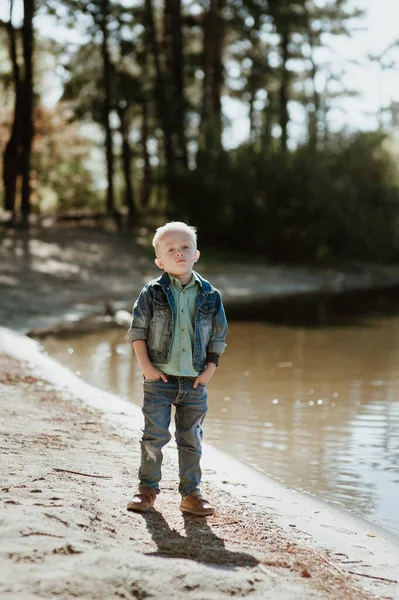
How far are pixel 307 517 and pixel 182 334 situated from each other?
61.6 inches

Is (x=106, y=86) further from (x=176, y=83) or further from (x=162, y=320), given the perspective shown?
(x=162, y=320)

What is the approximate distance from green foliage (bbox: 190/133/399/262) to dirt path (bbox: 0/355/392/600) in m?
25.2

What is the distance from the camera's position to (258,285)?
25422 mm

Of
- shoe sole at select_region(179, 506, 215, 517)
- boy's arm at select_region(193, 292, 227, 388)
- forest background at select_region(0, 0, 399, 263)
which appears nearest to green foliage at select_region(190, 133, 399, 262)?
forest background at select_region(0, 0, 399, 263)

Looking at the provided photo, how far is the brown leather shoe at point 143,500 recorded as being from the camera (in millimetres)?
4789

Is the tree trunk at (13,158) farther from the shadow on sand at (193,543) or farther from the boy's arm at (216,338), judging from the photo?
the shadow on sand at (193,543)

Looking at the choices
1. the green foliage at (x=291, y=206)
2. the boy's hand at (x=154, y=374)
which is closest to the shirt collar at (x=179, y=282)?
the boy's hand at (x=154, y=374)

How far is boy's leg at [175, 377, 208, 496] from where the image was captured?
4.89 metres

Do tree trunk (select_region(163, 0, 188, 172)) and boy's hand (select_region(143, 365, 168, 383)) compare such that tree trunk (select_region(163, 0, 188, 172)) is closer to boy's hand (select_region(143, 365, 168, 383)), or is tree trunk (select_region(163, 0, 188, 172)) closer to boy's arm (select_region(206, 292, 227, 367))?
boy's arm (select_region(206, 292, 227, 367))

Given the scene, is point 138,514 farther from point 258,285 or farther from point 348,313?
point 258,285

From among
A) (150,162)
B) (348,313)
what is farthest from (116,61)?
(348,313)

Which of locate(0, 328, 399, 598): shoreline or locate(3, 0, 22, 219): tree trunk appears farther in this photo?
locate(3, 0, 22, 219): tree trunk

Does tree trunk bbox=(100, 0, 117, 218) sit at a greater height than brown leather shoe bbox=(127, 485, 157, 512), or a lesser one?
greater

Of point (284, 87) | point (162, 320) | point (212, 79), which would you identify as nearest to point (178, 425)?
point (162, 320)
